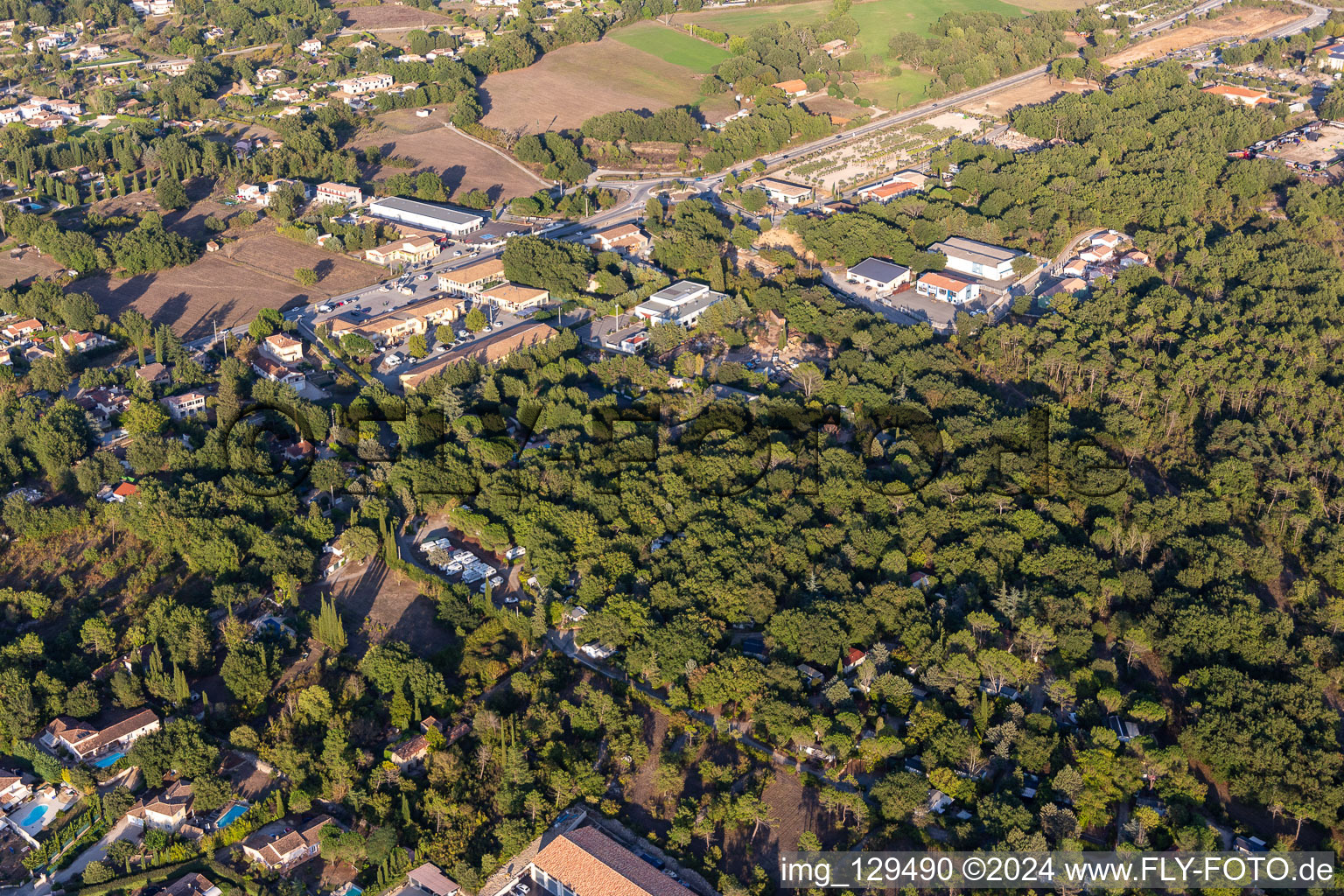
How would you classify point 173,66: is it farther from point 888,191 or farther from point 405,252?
point 888,191

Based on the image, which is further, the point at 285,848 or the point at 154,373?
the point at 154,373

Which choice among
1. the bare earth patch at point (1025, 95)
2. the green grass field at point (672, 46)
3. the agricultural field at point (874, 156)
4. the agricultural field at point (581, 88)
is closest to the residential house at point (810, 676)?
the agricultural field at point (874, 156)

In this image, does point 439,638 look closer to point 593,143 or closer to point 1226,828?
point 1226,828

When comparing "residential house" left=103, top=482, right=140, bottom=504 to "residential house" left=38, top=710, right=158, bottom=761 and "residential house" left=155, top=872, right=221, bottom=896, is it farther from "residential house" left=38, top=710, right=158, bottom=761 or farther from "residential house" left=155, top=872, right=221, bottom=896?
"residential house" left=155, top=872, right=221, bottom=896

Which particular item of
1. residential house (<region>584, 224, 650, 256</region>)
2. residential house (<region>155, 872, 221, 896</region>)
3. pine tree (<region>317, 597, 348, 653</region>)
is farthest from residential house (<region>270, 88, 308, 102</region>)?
residential house (<region>155, 872, 221, 896</region>)


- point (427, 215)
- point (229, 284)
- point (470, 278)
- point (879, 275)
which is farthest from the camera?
point (427, 215)

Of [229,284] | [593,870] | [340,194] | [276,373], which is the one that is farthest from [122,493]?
[340,194]
